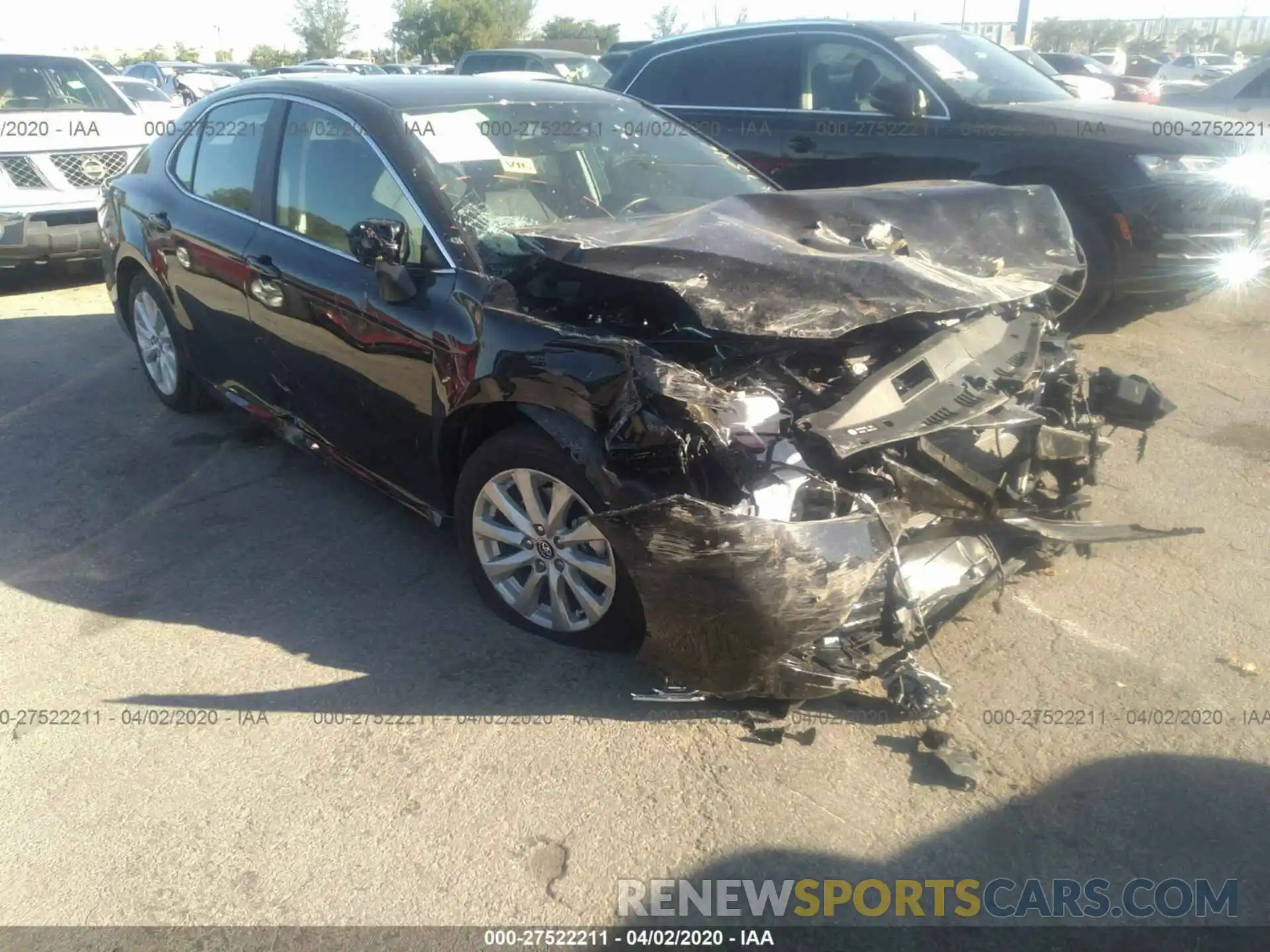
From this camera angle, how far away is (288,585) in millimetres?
3932

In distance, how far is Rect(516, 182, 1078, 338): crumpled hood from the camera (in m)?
3.08

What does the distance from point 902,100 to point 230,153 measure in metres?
4.26

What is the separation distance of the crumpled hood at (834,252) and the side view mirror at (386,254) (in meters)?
0.43

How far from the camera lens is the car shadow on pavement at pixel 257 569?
10.7ft

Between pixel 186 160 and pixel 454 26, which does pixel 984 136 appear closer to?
pixel 186 160

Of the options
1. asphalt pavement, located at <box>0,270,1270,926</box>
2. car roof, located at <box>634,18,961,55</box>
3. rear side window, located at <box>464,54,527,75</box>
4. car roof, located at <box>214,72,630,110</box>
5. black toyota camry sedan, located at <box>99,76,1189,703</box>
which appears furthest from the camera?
rear side window, located at <box>464,54,527,75</box>

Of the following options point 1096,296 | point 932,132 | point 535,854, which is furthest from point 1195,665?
point 932,132

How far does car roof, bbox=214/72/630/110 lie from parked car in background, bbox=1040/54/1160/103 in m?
16.1

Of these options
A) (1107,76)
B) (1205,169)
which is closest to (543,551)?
(1205,169)

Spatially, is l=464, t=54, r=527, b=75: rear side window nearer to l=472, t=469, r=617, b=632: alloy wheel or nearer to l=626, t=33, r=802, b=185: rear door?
l=626, t=33, r=802, b=185: rear door

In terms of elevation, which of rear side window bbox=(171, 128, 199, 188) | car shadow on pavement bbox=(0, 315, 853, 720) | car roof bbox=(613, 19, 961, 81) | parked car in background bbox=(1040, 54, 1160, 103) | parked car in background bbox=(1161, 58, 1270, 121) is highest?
car roof bbox=(613, 19, 961, 81)

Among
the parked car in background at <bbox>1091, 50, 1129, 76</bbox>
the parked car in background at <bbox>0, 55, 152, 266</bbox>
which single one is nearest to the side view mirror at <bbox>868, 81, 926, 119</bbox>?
the parked car in background at <bbox>0, 55, 152, 266</bbox>

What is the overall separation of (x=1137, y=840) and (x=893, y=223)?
233 centimetres

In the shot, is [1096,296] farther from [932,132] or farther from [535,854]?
[535,854]
